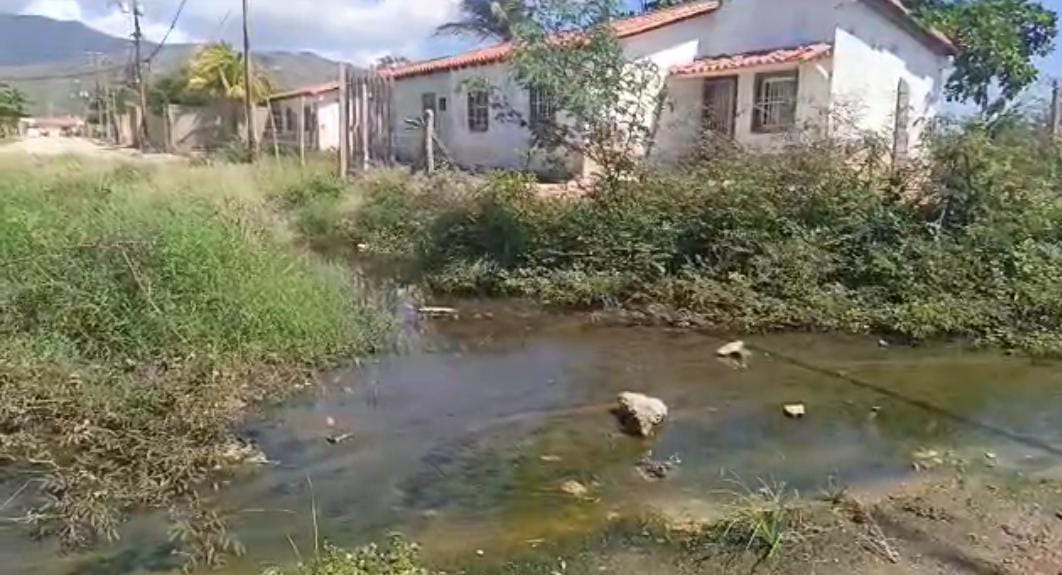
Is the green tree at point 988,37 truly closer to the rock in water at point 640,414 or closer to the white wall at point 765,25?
the white wall at point 765,25

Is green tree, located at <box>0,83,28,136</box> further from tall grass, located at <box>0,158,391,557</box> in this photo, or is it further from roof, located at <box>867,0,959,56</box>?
roof, located at <box>867,0,959,56</box>

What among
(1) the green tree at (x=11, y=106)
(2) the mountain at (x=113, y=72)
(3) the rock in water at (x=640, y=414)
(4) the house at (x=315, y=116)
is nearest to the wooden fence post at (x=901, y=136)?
(3) the rock in water at (x=640, y=414)

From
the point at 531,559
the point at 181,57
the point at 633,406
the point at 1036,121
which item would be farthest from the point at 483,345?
the point at 181,57

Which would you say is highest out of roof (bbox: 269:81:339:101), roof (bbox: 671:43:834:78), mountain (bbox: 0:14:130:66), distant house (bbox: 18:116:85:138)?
mountain (bbox: 0:14:130:66)

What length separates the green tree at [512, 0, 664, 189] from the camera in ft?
36.1

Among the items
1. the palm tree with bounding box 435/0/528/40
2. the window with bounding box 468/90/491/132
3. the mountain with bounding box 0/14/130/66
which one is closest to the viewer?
the window with bounding box 468/90/491/132

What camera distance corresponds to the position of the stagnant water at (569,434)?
4.86 metres

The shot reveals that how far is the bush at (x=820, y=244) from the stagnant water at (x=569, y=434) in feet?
2.39

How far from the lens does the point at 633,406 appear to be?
647cm

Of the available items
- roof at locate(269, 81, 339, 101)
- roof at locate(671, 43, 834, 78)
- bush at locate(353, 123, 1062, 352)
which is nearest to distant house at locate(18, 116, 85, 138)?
roof at locate(269, 81, 339, 101)

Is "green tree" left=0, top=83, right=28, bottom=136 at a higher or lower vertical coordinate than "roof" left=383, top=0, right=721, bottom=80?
lower

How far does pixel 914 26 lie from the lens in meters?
18.2

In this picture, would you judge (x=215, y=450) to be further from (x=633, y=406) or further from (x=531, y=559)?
(x=633, y=406)

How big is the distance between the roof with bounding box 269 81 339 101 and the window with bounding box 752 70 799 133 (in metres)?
12.8
